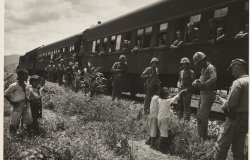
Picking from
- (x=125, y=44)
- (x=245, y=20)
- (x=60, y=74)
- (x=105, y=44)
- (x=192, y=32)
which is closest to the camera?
(x=245, y=20)

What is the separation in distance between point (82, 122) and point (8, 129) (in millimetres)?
1352

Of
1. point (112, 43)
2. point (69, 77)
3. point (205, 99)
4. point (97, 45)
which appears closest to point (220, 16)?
point (205, 99)

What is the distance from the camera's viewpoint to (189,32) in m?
6.99

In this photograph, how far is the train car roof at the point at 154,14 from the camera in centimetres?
687

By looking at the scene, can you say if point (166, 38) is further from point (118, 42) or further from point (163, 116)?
point (163, 116)

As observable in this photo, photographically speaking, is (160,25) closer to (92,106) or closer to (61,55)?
(92,106)

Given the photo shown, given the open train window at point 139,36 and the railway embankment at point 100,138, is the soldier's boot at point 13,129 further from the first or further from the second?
the open train window at point 139,36

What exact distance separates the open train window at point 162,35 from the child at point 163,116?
302cm

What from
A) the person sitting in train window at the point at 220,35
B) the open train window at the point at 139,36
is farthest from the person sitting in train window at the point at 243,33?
the open train window at the point at 139,36

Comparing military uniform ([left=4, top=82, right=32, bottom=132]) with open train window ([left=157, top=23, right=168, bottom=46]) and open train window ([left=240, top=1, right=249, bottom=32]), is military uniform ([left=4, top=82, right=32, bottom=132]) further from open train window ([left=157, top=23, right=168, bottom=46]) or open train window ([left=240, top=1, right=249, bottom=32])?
open train window ([left=157, top=23, right=168, bottom=46])

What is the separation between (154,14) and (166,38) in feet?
2.88

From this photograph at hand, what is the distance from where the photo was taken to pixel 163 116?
17.0ft

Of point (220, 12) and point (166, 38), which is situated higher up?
point (220, 12)

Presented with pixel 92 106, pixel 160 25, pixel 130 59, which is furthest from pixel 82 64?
pixel 92 106
